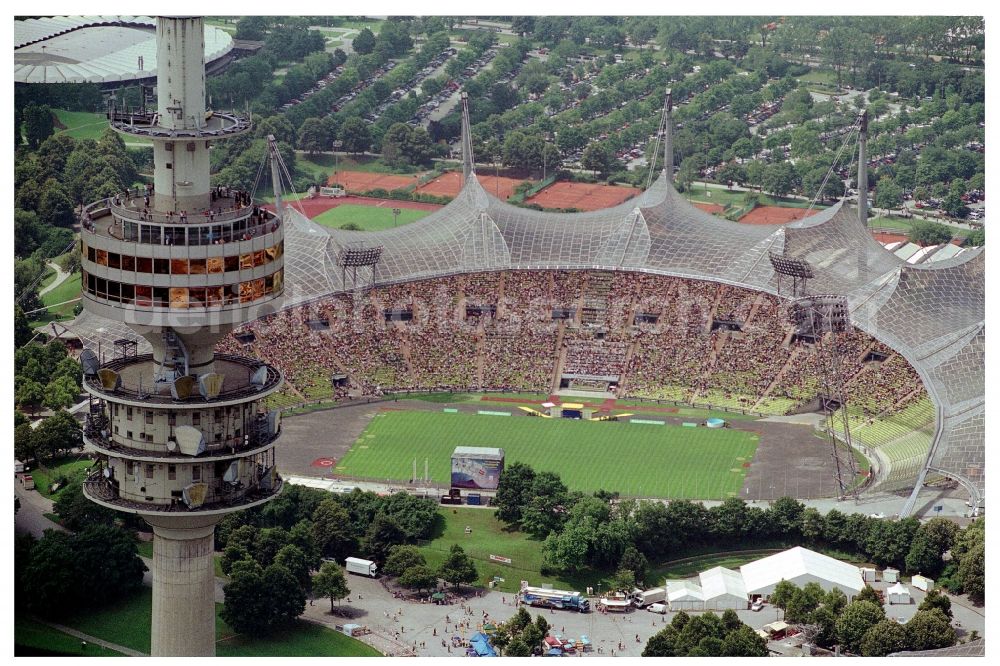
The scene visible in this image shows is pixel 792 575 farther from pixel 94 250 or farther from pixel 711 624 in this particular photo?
pixel 94 250

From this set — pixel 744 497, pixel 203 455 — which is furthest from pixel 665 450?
pixel 203 455

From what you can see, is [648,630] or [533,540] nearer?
[648,630]

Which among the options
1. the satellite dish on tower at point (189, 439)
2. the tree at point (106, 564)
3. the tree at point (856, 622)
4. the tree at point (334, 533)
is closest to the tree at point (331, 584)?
the tree at point (334, 533)

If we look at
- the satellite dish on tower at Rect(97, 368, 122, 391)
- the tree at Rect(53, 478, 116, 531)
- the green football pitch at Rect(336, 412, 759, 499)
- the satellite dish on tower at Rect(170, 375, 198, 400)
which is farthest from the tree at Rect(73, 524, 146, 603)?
the satellite dish on tower at Rect(170, 375, 198, 400)

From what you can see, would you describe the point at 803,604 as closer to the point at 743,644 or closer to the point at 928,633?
the point at 928,633

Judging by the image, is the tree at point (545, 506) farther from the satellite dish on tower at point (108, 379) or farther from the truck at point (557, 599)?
the satellite dish on tower at point (108, 379)

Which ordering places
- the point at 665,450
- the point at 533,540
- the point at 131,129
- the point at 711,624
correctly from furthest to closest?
the point at 665,450 < the point at 533,540 < the point at 711,624 < the point at 131,129
